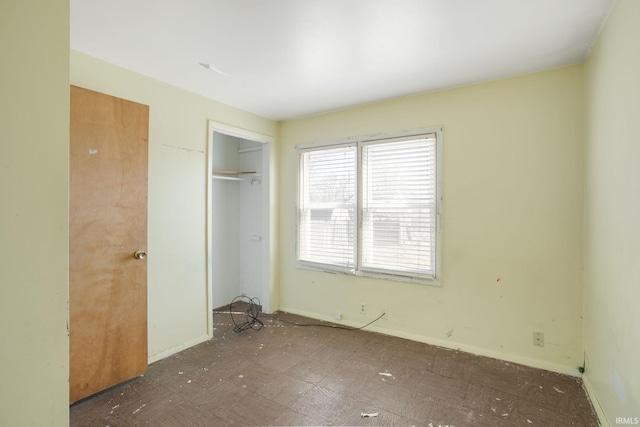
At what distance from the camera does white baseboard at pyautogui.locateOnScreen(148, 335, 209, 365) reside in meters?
2.70

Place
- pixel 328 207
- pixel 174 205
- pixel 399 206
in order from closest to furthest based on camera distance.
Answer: pixel 174 205 < pixel 399 206 < pixel 328 207

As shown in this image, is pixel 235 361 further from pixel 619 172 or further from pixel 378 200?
pixel 619 172

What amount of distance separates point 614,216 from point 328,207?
248cm

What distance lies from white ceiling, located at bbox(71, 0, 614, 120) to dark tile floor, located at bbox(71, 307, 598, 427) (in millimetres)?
2446

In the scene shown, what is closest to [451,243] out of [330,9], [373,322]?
[373,322]

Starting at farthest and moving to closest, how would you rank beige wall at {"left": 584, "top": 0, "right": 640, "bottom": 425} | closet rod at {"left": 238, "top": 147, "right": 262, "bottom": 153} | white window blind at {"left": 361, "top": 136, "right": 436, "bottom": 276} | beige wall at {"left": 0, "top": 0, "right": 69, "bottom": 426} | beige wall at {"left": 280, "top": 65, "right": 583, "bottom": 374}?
closet rod at {"left": 238, "top": 147, "right": 262, "bottom": 153} → white window blind at {"left": 361, "top": 136, "right": 436, "bottom": 276} → beige wall at {"left": 280, "top": 65, "right": 583, "bottom": 374} → beige wall at {"left": 584, "top": 0, "right": 640, "bottom": 425} → beige wall at {"left": 0, "top": 0, "right": 69, "bottom": 426}

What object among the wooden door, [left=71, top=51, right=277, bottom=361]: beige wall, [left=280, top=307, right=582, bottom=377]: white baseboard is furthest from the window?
the wooden door

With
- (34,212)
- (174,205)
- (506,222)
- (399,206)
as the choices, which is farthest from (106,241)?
(506,222)

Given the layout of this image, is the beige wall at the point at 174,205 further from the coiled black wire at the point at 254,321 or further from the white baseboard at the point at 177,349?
the coiled black wire at the point at 254,321

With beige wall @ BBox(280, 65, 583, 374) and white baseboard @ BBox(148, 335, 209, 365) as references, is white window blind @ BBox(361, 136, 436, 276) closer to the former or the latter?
beige wall @ BBox(280, 65, 583, 374)

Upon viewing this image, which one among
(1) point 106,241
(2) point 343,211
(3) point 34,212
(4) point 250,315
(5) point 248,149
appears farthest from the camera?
(5) point 248,149

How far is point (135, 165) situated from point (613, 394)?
344 centimetres

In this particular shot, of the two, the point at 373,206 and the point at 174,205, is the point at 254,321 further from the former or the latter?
the point at 373,206

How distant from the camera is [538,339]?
2.54 metres
